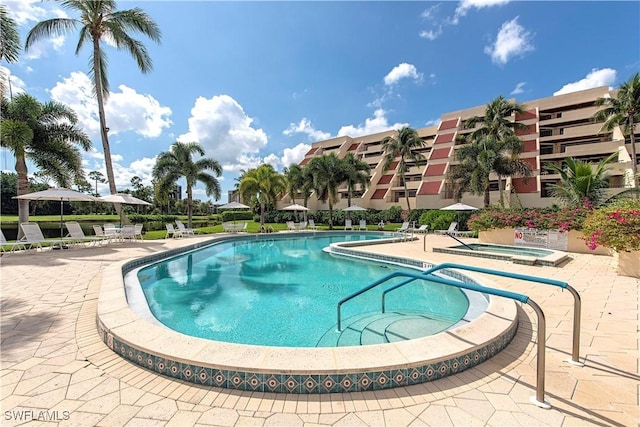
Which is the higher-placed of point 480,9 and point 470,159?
point 480,9

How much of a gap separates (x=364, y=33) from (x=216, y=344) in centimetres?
1774

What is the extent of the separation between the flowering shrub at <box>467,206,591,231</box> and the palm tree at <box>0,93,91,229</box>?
21.0 m

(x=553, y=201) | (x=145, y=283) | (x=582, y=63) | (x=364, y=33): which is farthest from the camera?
(x=553, y=201)

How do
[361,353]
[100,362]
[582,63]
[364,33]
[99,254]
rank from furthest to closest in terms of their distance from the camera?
[582,63] → [364,33] → [99,254] → [100,362] → [361,353]

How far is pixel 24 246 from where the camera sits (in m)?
11.1

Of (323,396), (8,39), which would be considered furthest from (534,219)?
(8,39)

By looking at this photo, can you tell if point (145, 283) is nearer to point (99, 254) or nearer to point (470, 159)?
point (99, 254)

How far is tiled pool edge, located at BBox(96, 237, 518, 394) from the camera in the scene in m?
2.48

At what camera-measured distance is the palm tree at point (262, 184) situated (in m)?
21.7

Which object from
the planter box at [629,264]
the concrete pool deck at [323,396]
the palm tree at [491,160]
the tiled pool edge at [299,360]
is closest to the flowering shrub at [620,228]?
the planter box at [629,264]

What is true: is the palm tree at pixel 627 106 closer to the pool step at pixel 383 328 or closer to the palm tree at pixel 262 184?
the pool step at pixel 383 328

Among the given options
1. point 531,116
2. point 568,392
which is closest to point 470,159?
point 531,116

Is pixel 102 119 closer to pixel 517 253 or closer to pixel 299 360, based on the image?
pixel 299 360

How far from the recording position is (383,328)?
14.3ft
